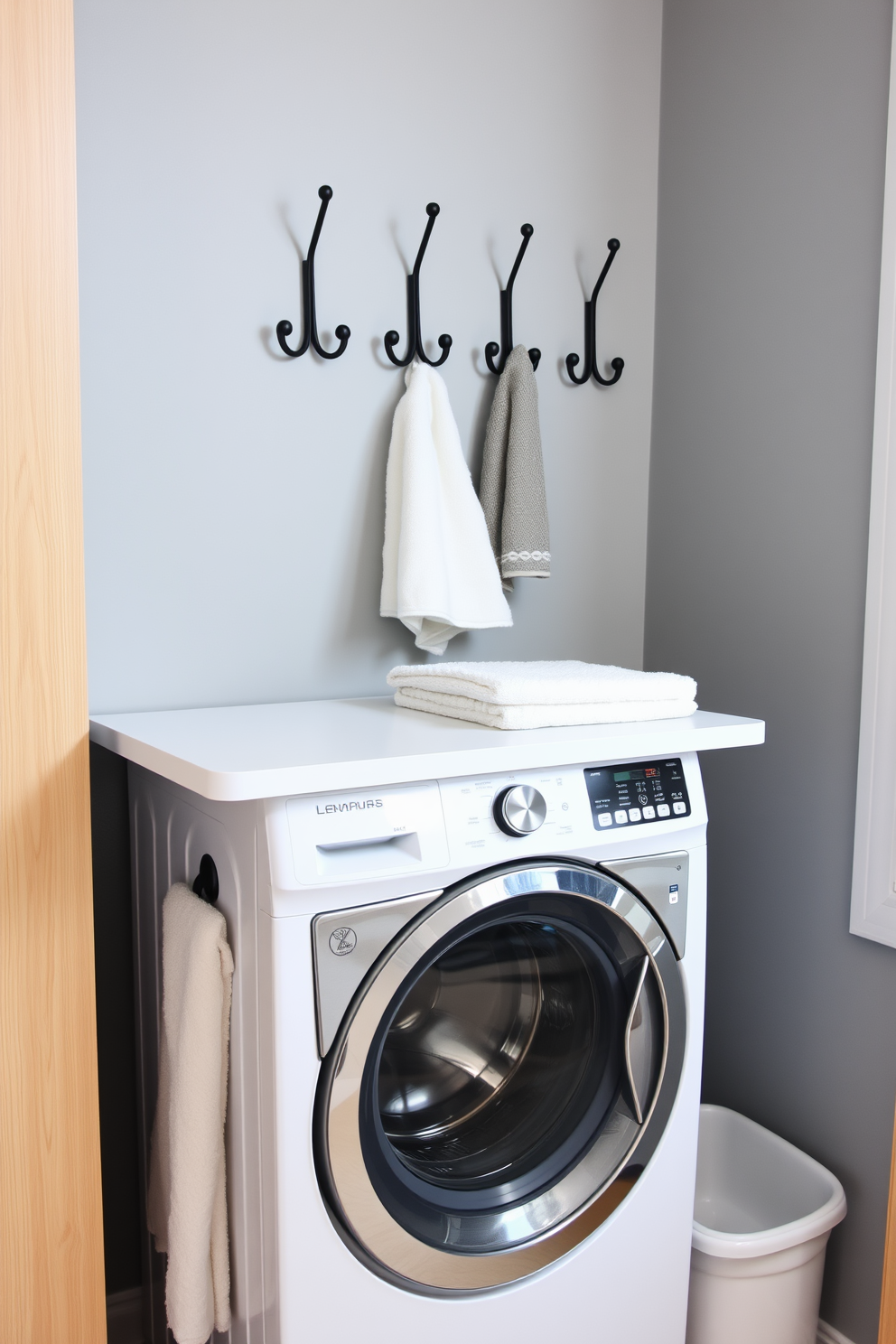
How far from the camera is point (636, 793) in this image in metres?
1.26

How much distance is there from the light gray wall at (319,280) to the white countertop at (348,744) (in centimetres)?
21

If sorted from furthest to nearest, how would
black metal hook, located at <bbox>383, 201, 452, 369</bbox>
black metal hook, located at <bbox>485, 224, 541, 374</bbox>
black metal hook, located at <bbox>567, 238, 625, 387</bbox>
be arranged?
black metal hook, located at <bbox>567, 238, 625, 387</bbox> → black metal hook, located at <bbox>485, 224, 541, 374</bbox> → black metal hook, located at <bbox>383, 201, 452, 369</bbox>

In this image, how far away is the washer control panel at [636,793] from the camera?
1222 mm

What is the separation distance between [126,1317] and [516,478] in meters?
1.52

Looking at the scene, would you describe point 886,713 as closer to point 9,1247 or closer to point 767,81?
point 767,81

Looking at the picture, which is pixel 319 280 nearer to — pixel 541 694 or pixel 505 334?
pixel 505 334

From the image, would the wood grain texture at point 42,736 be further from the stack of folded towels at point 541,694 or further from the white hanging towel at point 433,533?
the white hanging towel at point 433,533

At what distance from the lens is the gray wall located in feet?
4.95

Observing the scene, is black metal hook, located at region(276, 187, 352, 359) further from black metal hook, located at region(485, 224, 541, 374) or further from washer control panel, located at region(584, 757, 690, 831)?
washer control panel, located at region(584, 757, 690, 831)

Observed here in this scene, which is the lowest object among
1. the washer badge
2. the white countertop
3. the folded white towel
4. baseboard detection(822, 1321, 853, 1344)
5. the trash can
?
baseboard detection(822, 1321, 853, 1344)

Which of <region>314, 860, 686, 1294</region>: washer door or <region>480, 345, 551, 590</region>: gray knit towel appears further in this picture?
<region>480, 345, 551, 590</region>: gray knit towel

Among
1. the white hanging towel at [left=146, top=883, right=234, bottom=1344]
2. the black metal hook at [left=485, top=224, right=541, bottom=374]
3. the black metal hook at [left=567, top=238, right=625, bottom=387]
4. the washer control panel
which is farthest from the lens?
the black metal hook at [left=567, top=238, right=625, bottom=387]

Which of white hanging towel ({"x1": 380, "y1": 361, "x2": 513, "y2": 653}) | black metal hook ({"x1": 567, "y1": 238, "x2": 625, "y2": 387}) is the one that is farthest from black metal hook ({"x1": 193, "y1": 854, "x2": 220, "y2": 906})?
black metal hook ({"x1": 567, "y1": 238, "x2": 625, "y2": 387})

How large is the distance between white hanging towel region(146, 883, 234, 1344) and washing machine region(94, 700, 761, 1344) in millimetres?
22
